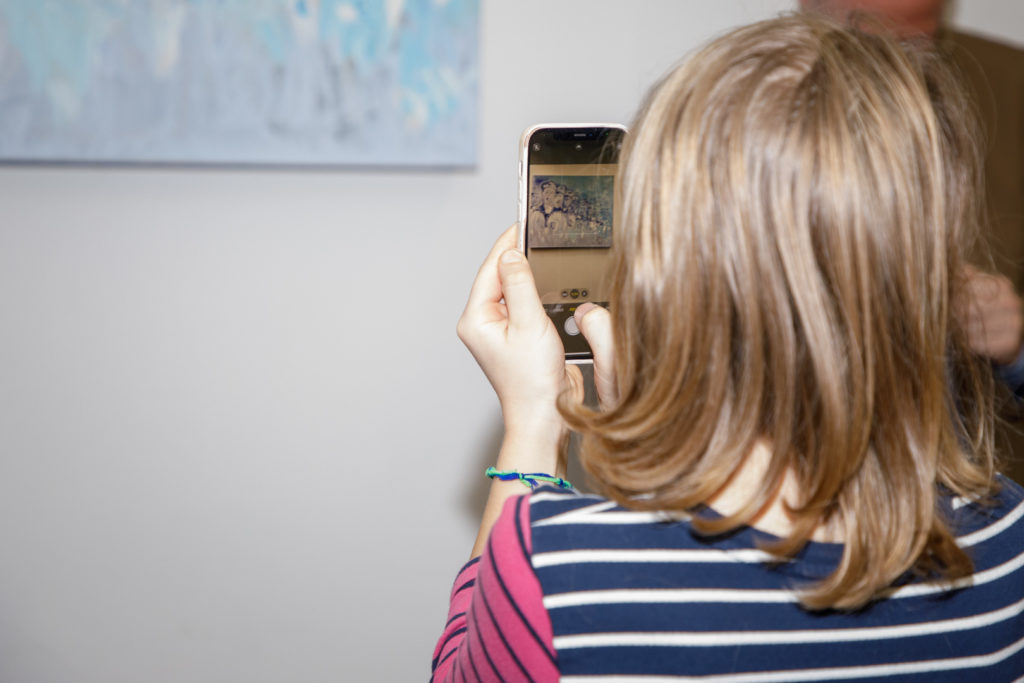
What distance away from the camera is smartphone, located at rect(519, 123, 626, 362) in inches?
31.3

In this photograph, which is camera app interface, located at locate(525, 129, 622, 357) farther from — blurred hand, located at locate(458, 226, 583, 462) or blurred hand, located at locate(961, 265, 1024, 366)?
blurred hand, located at locate(961, 265, 1024, 366)

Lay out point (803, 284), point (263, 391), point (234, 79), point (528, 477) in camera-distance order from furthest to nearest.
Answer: point (263, 391), point (234, 79), point (528, 477), point (803, 284)

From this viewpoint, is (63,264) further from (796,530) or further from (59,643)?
(796,530)

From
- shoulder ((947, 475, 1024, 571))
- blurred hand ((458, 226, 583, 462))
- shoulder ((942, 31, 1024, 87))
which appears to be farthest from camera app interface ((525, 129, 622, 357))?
shoulder ((942, 31, 1024, 87))

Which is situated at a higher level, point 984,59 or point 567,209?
point 984,59

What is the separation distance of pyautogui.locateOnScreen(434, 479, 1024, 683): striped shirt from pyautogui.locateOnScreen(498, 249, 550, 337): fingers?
0.69ft

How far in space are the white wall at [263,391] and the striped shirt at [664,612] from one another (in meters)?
0.72

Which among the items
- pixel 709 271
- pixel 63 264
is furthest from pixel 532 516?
pixel 63 264

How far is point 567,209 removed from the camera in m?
0.81

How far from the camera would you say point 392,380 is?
46.9 inches

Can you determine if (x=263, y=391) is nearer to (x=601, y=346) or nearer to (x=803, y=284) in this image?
(x=601, y=346)

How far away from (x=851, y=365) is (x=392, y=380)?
2.67ft

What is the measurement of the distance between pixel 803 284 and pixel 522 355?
270 mm

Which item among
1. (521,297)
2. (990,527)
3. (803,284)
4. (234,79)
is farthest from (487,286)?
(234,79)
